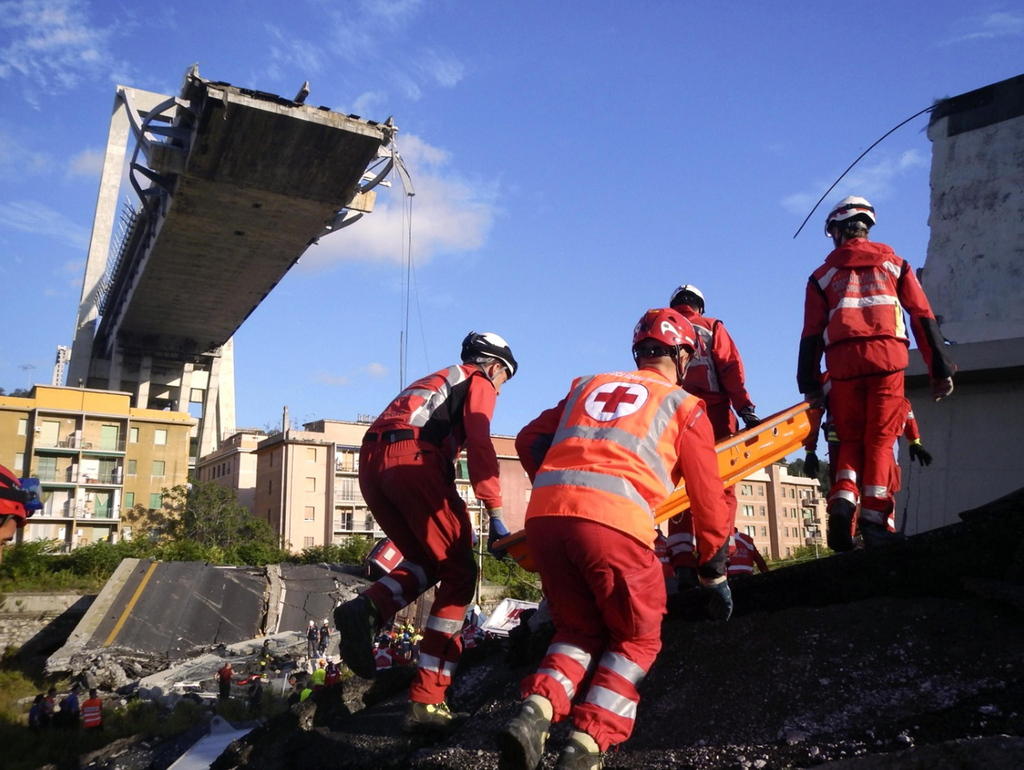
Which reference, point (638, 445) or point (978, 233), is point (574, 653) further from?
point (978, 233)

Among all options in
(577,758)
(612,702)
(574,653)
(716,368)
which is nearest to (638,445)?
(574,653)

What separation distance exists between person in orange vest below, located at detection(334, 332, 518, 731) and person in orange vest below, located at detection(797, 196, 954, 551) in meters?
1.84

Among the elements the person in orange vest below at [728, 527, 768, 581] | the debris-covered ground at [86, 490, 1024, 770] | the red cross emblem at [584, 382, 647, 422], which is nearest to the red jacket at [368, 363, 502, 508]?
the red cross emblem at [584, 382, 647, 422]

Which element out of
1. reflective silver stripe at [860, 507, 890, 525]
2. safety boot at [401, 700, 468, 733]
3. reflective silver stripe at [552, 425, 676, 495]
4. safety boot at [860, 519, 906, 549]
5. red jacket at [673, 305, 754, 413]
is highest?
red jacket at [673, 305, 754, 413]

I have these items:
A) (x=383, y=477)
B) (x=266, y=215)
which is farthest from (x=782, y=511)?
(x=383, y=477)

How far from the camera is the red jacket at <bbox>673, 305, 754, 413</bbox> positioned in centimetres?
567

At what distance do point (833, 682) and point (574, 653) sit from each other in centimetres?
98

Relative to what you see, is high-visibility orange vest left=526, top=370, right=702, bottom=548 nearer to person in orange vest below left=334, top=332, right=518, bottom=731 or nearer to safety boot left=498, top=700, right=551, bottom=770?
safety boot left=498, top=700, right=551, bottom=770

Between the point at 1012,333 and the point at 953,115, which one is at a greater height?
the point at 953,115

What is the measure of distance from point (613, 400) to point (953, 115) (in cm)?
716

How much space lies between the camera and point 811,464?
16.8 ft

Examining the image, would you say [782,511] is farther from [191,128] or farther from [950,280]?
[950,280]

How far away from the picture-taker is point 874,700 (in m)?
3.00

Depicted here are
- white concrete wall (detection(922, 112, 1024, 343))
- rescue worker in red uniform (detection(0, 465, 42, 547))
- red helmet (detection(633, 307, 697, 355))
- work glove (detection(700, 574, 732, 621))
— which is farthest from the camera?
white concrete wall (detection(922, 112, 1024, 343))
